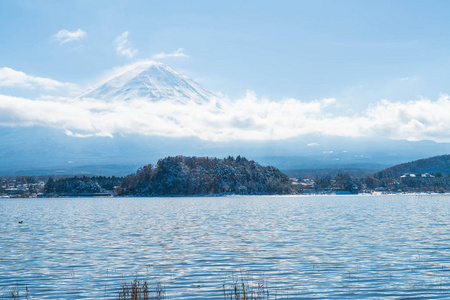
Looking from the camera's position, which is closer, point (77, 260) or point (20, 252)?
point (77, 260)

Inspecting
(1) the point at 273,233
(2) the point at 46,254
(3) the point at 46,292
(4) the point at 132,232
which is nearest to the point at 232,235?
(1) the point at 273,233

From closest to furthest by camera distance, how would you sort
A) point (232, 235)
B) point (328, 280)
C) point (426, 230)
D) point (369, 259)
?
point (328, 280) → point (369, 259) → point (232, 235) → point (426, 230)

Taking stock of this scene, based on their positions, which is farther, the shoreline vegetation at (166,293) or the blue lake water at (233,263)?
the blue lake water at (233,263)

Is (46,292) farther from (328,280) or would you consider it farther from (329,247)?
(329,247)

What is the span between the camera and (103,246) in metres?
45.5

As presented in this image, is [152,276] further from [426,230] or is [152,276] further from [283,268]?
[426,230]

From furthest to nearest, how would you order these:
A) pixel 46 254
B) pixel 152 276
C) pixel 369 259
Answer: pixel 46 254 < pixel 369 259 < pixel 152 276

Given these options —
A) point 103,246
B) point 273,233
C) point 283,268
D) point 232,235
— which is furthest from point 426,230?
point 103,246

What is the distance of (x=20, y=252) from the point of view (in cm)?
4241

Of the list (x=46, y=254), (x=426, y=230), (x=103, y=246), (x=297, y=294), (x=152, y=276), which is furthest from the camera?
(x=426, y=230)

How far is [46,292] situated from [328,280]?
631 inches

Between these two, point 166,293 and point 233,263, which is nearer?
point 166,293

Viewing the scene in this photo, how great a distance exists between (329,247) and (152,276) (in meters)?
18.0

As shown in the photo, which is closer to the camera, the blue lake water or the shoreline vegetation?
the shoreline vegetation
